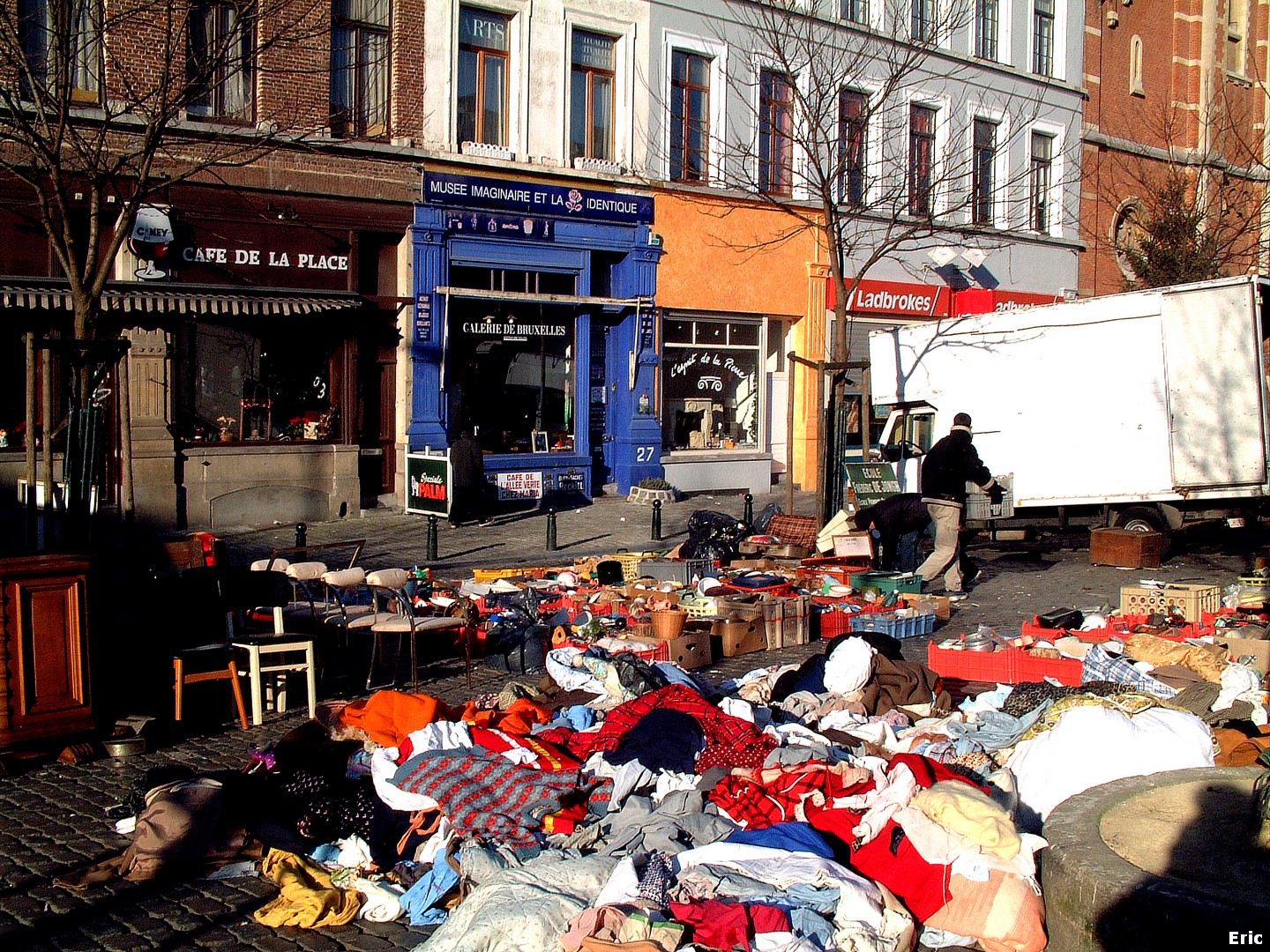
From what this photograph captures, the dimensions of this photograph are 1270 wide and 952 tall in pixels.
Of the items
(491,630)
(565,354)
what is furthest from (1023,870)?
(565,354)

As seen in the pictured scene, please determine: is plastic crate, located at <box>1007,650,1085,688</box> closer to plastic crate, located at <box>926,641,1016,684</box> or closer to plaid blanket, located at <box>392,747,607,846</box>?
plastic crate, located at <box>926,641,1016,684</box>

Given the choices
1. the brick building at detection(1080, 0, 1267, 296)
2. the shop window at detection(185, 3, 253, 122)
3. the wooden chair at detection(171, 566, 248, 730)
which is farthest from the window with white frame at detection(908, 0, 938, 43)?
the wooden chair at detection(171, 566, 248, 730)

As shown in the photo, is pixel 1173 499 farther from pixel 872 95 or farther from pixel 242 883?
pixel 242 883

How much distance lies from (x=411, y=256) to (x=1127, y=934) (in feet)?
55.5

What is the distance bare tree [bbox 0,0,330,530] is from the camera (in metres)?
12.8

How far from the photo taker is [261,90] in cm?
1794

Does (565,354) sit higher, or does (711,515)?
(565,354)

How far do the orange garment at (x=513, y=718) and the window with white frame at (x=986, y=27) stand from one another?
23.7 metres

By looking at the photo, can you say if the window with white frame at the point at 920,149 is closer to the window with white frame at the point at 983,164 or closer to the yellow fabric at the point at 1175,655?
the window with white frame at the point at 983,164

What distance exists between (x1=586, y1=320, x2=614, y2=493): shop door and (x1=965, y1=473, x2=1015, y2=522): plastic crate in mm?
7126

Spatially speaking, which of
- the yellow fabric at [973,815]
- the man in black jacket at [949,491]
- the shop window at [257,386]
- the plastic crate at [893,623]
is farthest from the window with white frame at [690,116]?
the yellow fabric at [973,815]

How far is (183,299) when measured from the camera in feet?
54.6

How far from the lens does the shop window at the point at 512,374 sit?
66.2 ft

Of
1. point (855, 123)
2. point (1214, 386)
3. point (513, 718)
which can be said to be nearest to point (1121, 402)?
point (1214, 386)
